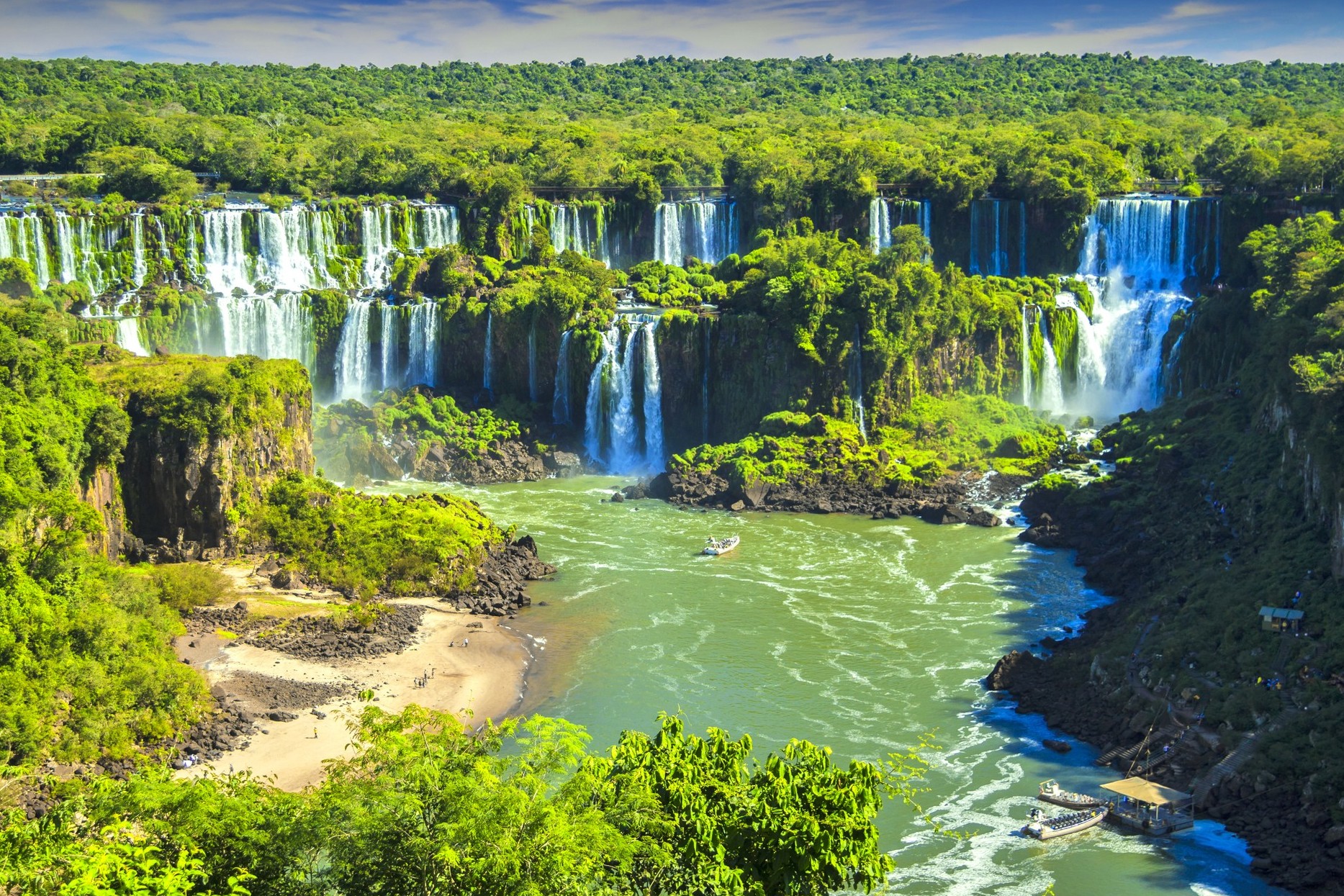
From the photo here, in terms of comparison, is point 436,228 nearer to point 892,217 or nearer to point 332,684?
point 892,217

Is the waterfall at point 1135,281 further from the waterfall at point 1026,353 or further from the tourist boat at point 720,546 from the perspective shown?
the tourist boat at point 720,546

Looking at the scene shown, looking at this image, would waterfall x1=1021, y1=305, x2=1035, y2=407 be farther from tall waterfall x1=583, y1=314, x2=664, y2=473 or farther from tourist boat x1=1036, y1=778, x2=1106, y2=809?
tourist boat x1=1036, y1=778, x2=1106, y2=809

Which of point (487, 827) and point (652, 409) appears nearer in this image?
point (487, 827)

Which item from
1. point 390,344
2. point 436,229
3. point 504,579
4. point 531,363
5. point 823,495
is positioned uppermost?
point 436,229

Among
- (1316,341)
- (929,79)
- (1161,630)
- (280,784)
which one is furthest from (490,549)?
(929,79)

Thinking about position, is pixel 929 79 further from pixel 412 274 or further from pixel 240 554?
pixel 240 554

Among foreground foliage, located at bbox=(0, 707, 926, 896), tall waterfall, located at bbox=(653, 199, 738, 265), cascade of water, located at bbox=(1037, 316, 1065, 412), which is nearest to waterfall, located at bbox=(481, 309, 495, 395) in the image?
tall waterfall, located at bbox=(653, 199, 738, 265)

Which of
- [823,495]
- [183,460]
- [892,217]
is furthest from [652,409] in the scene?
[183,460]

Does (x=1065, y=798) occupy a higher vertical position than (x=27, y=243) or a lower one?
lower
